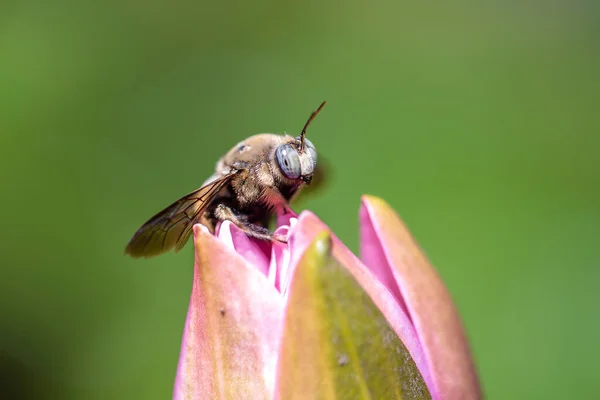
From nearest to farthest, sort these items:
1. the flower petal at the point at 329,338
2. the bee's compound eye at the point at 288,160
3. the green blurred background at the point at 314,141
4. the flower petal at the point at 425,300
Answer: the flower petal at the point at 329,338
the flower petal at the point at 425,300
the bee's compound eye at the point at 288,160
the green blurred background at the point at 314,141

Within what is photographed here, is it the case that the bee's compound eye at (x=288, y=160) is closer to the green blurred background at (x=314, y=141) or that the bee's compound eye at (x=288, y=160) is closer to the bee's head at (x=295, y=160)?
the bee's head at (x=295, y=160)

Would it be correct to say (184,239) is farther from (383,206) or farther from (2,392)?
(2,392)

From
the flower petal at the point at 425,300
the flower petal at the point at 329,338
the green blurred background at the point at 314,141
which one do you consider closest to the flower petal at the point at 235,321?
the flower petal at the point at 329,338

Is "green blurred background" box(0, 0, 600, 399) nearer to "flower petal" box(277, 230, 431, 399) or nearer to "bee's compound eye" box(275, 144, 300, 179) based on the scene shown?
"bee's compound eye" box(275, 144, 300, 179)

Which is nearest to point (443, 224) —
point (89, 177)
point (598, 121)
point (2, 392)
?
point (598, 121)

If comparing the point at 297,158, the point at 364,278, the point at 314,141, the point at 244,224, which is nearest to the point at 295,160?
the point at 297,158

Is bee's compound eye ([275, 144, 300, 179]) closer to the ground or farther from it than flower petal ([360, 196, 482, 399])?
farther from it

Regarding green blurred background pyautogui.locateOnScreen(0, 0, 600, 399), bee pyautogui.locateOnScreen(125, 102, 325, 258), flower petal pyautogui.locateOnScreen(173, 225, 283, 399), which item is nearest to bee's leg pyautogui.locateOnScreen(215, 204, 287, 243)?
bee pyautogui.locateOnScreen(125, 102, 325, 258)

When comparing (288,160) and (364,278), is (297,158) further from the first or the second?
(364,278)
